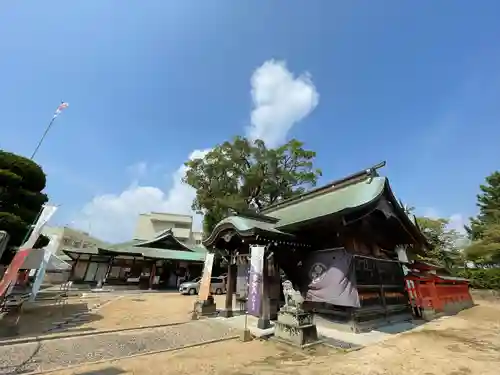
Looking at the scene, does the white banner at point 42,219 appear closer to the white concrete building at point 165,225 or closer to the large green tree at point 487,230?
the large green tree at point 487,230

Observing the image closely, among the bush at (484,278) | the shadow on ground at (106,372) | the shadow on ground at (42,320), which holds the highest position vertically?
the bush at (484,278)

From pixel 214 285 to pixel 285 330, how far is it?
18476mm

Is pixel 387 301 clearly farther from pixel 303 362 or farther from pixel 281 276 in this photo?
pixel 303 362

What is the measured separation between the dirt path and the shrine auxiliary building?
2.07 meters

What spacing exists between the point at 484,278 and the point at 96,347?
31945 mm

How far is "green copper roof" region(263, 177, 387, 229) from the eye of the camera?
10.4 metres

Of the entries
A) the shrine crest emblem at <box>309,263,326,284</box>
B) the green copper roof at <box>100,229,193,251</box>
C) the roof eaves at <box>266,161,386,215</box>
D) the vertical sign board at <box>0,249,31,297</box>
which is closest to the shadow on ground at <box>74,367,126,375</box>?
the vertical sign board at <box>0,249,31,297</box>

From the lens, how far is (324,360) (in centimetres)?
654

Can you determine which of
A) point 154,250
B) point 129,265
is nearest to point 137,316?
point 129,265

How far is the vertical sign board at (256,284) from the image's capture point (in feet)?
30.8

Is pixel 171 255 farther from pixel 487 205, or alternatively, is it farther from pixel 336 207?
pixel 487 205

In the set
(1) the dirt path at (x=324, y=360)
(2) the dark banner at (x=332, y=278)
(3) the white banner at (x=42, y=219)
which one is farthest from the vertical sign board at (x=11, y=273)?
(2) the dark banner at (x=332, y=278)

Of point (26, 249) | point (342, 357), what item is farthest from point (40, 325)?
point (342, 357)

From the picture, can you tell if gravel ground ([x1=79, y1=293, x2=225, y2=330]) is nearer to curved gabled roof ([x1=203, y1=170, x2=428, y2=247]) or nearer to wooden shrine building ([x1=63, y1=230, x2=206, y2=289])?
curved gabled roof ([x1=203, y1=170, x2=428, y2=247])
